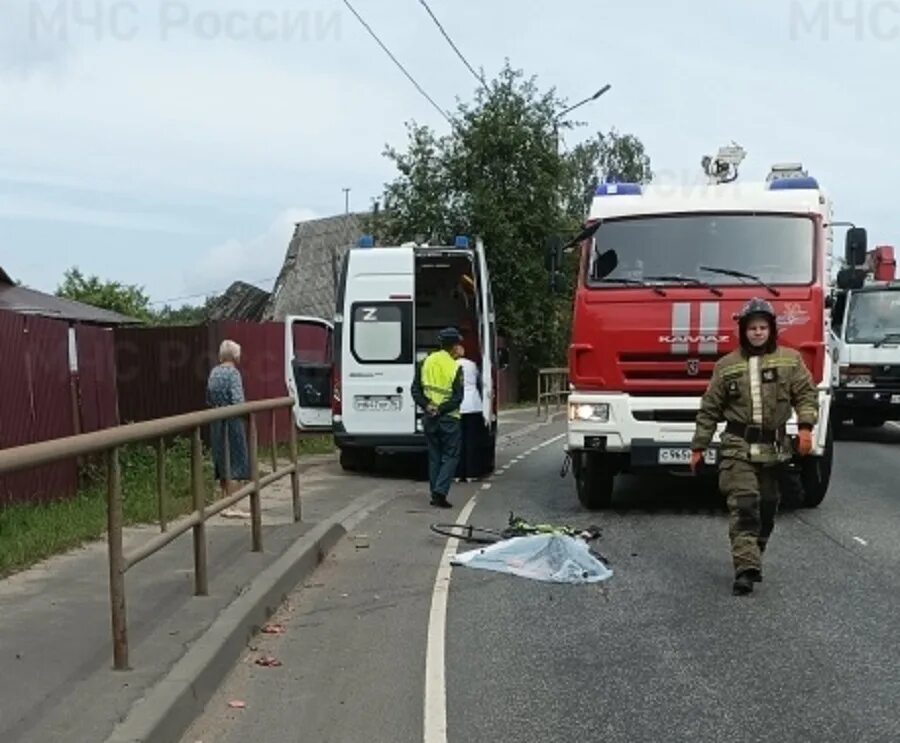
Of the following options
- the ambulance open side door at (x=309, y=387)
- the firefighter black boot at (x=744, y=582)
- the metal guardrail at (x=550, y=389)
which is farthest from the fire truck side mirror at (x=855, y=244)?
the metal guardrail at (x=550, y=389)

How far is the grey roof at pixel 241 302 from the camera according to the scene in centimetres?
5034

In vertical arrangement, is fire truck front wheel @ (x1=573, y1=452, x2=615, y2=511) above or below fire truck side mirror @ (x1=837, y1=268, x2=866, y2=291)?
below

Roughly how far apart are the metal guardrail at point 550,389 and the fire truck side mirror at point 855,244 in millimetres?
17750

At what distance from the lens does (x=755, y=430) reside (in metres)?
7.45

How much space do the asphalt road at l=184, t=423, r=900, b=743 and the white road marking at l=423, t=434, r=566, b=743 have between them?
2cm

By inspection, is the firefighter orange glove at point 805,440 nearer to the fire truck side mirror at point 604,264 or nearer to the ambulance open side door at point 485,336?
the fire truck side mirror at point 604,264

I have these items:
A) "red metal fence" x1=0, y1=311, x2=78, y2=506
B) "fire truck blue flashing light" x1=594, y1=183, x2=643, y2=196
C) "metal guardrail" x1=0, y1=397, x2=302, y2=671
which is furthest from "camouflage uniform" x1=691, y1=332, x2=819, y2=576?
"red metal fence" x1=0, y1=311, x2=78, y2=506

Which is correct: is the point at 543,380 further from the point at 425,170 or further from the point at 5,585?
the point at 5,585

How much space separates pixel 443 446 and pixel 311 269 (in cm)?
4207

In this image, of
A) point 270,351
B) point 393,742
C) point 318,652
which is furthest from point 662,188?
A: point 270,351

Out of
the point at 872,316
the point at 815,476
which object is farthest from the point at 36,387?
the point at 872,316

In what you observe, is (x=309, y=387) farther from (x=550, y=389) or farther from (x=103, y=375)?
(x=550, y=389)

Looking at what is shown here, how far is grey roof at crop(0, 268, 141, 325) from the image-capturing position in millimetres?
18809

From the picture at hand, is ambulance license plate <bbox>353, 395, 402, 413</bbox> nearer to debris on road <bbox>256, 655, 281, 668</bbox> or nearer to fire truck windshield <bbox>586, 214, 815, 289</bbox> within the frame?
fire truck windshield <bbox>586, 214, 815, 289</bbox>
